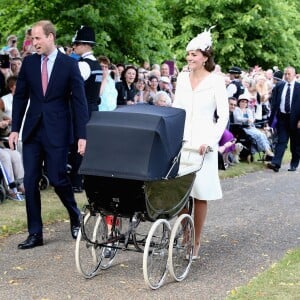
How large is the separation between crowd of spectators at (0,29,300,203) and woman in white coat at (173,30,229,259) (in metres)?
2.82

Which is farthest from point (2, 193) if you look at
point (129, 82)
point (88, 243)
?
point (129, 82)

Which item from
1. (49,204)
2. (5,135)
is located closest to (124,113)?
(49,204)

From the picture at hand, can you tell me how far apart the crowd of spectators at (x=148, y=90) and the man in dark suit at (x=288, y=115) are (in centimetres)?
50

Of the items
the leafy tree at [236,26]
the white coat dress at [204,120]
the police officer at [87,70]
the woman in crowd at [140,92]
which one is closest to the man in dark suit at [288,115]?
the woman in crowd at [140,92]

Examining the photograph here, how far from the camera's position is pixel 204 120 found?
7.40 meters

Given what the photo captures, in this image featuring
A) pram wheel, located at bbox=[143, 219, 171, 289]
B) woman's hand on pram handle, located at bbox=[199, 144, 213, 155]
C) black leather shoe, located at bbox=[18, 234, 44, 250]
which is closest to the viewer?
pram wheel, located at bbox=[143, 219, 171, 289]

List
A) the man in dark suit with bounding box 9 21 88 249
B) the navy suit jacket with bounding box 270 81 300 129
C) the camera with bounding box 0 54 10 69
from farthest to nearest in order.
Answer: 1. the navy suit jacket with bounding box 270 81 300 129
2. the camera with bounding box 0 54 10 69
3. the man in dark suit with bounding box 9 21 88 249

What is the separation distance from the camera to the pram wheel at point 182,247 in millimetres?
6764

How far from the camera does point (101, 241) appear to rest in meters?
7.00

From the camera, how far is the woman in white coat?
24.0ft

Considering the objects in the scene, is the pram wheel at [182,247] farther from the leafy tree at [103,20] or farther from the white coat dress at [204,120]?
the leafy tree at [103,20]

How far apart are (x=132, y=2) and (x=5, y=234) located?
959 cm

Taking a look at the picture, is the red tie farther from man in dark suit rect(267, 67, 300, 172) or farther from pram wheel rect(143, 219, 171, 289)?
man in dark suit rect(267, 67, 300, 172)

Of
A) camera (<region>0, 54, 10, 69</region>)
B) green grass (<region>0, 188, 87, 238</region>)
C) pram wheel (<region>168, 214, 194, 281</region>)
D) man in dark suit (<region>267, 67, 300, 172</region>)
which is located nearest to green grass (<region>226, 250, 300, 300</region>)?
A: pram wheel (<region>168, 214, 194, 281</region>)
